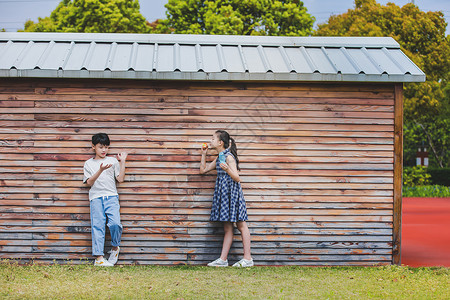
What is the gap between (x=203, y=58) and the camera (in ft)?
22.4

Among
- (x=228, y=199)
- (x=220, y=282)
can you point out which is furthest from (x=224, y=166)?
(x=220, y=282)

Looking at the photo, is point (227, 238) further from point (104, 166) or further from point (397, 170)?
point (397, 170)

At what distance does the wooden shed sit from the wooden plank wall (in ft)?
0.04

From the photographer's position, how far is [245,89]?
6.88 metres

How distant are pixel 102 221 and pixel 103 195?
33 centimetres

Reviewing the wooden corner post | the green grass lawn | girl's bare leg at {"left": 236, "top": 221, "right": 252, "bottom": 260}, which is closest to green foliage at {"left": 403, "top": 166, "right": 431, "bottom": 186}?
the wooden corner post

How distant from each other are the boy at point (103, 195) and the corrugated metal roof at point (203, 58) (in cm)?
Result: 101

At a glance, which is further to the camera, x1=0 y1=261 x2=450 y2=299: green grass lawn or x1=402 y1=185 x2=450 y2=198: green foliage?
x1=402 y1=185 x2=450 y2=198: green foliage

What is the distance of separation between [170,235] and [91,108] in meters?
1.97

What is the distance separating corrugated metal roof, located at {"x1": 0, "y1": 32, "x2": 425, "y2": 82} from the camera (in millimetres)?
6484

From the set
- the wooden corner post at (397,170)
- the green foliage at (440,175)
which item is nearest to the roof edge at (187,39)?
the wooden corner post at (397,170)

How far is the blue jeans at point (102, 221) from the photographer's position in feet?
21.2

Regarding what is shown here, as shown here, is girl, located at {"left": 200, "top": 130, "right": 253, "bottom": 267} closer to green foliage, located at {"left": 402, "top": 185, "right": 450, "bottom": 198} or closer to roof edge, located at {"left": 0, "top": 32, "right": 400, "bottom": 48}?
roof edge, located at {"left": 0, "top": 32, "right": 400, "bottom": 48}

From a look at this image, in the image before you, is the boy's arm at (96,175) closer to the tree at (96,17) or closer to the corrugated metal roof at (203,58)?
the corrugated metal roof at (203,58)
